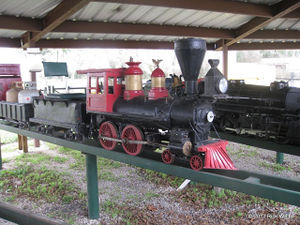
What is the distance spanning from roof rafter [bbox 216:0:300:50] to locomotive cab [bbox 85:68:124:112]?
277 inches

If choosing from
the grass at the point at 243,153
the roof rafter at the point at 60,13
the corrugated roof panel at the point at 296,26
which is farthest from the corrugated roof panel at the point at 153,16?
the grass at the point at 243,153

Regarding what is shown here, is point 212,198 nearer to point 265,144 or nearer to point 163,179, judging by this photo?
point 163,179

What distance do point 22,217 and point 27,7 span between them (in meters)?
7.72

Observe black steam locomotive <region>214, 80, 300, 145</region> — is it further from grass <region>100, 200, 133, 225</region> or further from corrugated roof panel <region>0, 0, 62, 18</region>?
corrugated roof panel <region>0, 0, 62, 18</region>

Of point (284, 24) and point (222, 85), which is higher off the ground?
point (284, 24)

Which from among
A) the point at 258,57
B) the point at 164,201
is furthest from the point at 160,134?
the point at 258,57

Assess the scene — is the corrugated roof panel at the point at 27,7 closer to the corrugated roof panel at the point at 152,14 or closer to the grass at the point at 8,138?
the corrugated roof panel at the point at 152,14

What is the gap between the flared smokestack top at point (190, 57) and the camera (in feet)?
14.0

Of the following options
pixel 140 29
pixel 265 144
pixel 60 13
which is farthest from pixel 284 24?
pixel 60 13

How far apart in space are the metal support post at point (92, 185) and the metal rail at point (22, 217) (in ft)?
14.6

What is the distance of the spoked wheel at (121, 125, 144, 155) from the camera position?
4840 millimetres

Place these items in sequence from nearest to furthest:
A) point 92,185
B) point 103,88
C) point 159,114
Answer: point 159,114
point 103,88
point 92,185

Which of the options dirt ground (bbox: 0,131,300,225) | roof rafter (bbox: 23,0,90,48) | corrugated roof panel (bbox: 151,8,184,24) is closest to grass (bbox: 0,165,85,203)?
dirt ground (bbox: 0,131,300,225)

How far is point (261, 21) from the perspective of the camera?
35.3 feet
